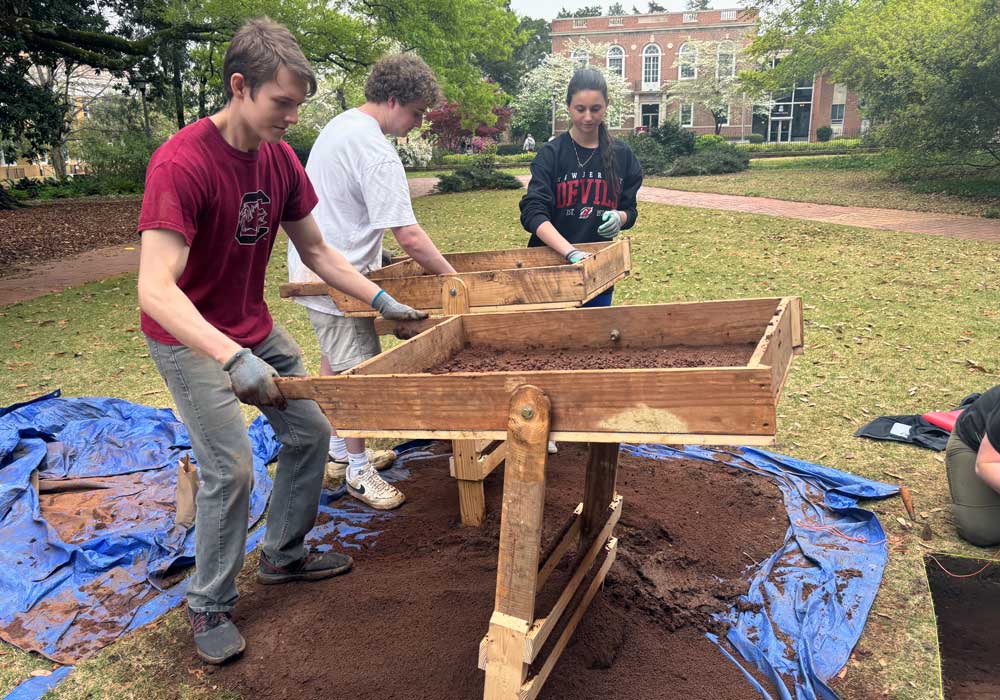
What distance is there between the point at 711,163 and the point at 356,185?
22.1 meters

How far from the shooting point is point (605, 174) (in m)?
4.19

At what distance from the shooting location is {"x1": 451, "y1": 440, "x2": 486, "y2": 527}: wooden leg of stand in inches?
128

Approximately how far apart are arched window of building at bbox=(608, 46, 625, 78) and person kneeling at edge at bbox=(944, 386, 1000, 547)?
53.6 m

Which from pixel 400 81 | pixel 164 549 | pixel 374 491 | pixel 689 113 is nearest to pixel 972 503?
pixel 374 491

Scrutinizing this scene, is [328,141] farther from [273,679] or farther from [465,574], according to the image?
[273,679]

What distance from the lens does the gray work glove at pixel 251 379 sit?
204 cm

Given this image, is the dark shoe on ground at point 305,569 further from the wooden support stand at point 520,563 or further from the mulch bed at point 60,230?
the mulch bed at point 60,230

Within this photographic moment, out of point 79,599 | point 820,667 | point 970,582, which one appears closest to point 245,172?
point 79,599

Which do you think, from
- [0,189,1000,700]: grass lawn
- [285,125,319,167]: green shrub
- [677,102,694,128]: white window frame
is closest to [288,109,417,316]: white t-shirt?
[0,189,1000,700]: grass lawn

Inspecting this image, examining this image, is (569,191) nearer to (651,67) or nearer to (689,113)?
(689,113)

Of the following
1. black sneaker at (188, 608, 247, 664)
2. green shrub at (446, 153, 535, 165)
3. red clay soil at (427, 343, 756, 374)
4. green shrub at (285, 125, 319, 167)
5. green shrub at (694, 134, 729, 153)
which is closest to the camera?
red clay soil at (427, 343, 756, 374)

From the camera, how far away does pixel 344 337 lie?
11.5ft

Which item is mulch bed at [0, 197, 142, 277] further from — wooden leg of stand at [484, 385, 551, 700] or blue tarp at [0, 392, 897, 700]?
wooden leg of stand at [484, 385, 551, 700]

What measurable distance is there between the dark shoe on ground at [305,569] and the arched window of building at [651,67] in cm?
5521
